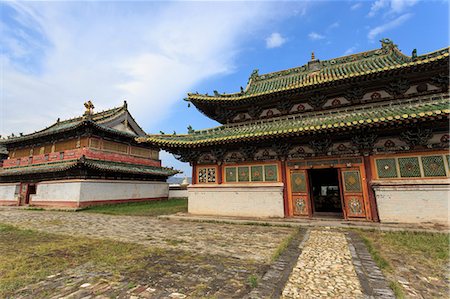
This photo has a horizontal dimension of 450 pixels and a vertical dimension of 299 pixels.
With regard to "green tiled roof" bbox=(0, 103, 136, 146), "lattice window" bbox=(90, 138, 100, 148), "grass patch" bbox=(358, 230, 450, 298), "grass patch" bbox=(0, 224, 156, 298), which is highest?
"green tiled roof" bbox=(0, 103, 136, 146)

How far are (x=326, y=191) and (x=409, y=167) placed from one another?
837 cm

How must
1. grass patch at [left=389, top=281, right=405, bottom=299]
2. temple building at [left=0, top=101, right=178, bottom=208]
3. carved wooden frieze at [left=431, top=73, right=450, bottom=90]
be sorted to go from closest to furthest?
grass patch at [left=389, top=281, right=405, bottom=299]
carved wooden frieze at [left=431, top=73, right=450, bottom=90]
temple building at [left=0, top=101, right=178, bottom=208]

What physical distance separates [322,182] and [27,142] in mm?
28192

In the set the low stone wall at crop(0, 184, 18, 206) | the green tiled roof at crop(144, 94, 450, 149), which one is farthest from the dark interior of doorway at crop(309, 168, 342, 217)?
the low stone wall at crop(0, 184, 18, 206)

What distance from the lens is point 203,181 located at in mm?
12266

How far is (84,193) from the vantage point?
17.4 m

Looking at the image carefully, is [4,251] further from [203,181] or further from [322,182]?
[322,182]

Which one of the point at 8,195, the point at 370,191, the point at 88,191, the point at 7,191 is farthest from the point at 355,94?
the point at 7,191

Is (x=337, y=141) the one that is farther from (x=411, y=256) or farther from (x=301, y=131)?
(x=411, y=256)

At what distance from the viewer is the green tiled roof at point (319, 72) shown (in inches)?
426

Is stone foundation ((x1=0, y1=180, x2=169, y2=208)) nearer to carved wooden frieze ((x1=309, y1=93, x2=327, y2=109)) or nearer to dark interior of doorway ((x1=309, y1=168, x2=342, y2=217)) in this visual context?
dark interior of doorway ((x1=309, y1=168, x2=342, y2=217))

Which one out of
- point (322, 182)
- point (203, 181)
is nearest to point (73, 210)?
point (203, 181)

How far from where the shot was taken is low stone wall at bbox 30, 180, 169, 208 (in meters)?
17.4

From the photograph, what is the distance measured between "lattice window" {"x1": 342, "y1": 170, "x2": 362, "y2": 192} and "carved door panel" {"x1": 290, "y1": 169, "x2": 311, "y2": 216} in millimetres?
1624
